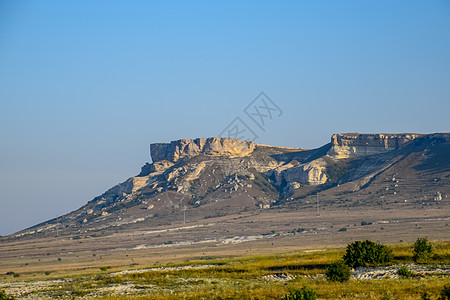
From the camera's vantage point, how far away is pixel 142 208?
17850 cm

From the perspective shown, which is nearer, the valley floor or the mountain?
the valley floor

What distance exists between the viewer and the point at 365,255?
31.5 m

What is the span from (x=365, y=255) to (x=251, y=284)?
6.83 m

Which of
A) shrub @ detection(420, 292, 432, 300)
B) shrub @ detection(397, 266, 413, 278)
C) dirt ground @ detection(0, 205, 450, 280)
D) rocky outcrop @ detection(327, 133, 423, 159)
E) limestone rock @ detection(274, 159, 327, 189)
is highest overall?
rocky outcrop @ detection(327, 133, 423, 159)

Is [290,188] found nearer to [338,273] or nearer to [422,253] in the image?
[422,253]

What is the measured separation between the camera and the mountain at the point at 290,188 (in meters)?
158

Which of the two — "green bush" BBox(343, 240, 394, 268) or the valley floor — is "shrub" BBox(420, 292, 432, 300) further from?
"green bush" BBox(343, 240, 394, 268)

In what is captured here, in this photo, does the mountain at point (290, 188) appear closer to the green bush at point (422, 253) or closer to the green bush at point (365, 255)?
the green bush at point (422, 253)

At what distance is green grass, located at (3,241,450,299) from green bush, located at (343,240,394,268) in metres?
0.95

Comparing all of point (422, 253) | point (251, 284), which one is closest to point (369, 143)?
point (422, 253)

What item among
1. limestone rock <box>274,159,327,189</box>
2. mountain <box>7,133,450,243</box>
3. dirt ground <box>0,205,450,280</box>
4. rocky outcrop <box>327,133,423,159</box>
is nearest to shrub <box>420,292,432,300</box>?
dirt ground <box>0,205,450,280</box>

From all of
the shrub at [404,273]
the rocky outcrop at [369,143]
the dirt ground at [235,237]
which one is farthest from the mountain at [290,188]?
the shrub at [404,273]

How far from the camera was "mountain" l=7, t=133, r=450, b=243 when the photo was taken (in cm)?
15775

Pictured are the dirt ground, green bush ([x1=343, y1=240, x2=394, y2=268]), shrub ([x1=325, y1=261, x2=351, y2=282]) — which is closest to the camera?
shrub ([x1=325, y1=261, x2=351, y2=282])
